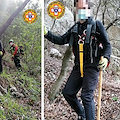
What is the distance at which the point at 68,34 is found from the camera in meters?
1.50

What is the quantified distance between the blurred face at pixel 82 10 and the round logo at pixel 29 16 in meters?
0.55

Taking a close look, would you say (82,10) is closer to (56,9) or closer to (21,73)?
(56,9)

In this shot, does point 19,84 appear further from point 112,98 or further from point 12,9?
point 112,98

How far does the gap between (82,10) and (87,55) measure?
1.19 feet

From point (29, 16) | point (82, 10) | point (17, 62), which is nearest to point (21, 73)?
A: point (17, 62)

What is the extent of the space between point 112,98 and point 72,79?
2.23 ft

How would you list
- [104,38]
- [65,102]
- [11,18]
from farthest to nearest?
[65,102]
[11,18]
[104,38]

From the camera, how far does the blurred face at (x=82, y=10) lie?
1360 mm

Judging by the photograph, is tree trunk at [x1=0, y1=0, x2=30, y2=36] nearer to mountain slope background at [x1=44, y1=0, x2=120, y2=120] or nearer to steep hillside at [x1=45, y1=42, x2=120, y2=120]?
mountain slope background at [x1=44, y1=0, x2=120, y2=120]

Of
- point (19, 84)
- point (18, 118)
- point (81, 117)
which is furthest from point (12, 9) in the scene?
point (81, 117)

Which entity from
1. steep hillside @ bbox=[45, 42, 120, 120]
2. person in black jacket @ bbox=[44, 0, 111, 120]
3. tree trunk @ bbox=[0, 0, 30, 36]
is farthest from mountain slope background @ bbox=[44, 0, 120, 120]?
person in black jacket @ bbox=[44, 0, 111, 120]

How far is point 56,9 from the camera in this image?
5.57ft

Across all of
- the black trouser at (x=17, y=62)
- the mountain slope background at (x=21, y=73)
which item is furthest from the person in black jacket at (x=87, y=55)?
the black trouser at (x=17, y=62)

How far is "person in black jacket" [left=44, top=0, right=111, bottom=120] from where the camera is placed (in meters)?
1.34
